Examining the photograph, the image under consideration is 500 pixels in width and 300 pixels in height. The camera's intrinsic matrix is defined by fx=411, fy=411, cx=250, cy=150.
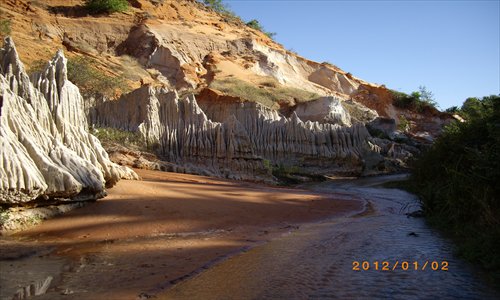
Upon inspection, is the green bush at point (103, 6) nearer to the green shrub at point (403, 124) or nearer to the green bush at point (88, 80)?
the green bush at point (88, 80)

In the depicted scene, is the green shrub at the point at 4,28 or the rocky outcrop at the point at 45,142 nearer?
the rocky outcrop at the point at 45,142

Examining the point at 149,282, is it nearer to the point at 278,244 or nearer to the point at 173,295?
the point at 173,295

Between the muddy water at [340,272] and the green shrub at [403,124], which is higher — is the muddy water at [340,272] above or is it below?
below

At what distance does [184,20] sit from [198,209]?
39.5 metres

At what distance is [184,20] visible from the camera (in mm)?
44125

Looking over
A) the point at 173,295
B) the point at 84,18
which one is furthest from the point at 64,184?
the point at 84,18

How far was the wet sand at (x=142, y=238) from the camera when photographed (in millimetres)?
3883

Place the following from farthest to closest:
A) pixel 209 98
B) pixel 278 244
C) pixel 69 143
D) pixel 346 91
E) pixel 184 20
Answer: pixel 346 91, pixel 184 20, pixel 209 98, pixel 69 143, pixel 278 244

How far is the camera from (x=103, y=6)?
38.1m
